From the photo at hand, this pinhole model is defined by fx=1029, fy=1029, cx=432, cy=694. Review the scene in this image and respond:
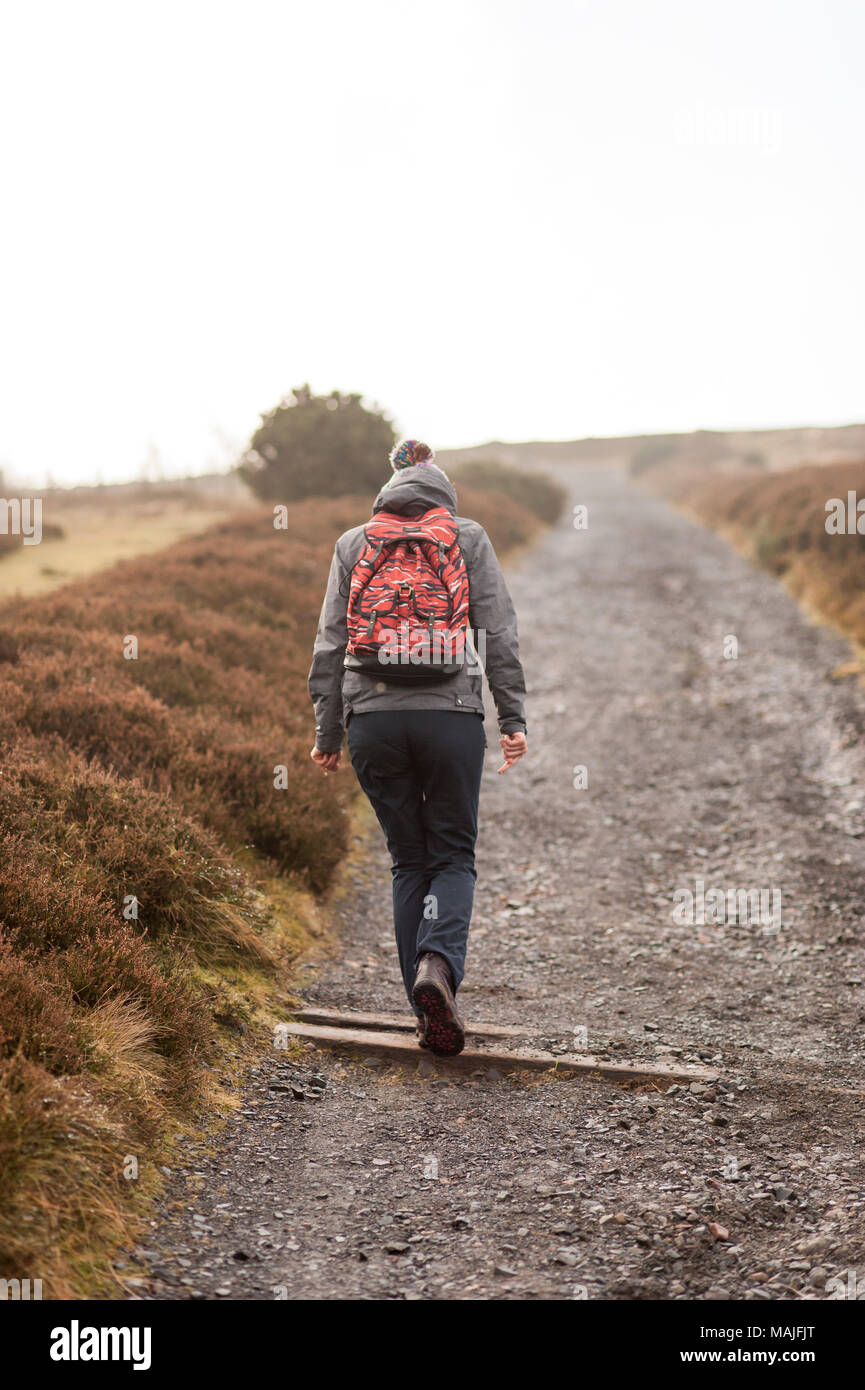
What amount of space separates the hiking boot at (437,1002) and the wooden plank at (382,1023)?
503mm

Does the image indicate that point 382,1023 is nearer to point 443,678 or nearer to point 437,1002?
point 437,1002

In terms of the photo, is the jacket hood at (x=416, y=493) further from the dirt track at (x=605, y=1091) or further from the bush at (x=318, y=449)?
the bush at (x=318, y=449)

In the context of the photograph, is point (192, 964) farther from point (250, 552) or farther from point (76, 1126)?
point (250, 552)

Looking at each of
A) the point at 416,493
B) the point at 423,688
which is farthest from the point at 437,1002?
the point at 416,493

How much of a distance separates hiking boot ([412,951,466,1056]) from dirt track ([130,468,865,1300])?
24cm

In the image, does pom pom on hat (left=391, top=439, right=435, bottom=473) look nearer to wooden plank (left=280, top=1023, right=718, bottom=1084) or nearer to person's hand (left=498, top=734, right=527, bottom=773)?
person's hand (left=498, top=734, right=527, bottom=773)

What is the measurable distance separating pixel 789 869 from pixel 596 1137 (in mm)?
3675

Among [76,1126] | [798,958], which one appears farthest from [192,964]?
[798,958]

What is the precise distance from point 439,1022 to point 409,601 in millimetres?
1694

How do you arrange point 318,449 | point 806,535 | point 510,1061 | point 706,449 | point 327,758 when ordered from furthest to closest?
1. point 706,449
2. point 318,449
3. point 806,535
4. point 327,758
5. point 510,1061

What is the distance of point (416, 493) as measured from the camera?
4258 mm

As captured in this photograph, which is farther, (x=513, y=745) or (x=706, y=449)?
(x=706, y=449)

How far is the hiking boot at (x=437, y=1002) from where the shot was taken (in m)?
4.07

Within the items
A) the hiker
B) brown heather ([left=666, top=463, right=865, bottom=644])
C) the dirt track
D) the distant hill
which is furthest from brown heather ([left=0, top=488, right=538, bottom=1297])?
the distant hill
